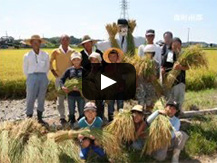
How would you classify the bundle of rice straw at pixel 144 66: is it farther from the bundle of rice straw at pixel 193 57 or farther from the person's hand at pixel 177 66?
the bundle of rice straw at pixel 193 57

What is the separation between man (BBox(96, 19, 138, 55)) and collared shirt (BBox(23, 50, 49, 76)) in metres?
1.03

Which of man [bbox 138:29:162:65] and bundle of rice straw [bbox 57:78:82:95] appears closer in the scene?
bundle of rice straw [bbox 57:78:82:95]

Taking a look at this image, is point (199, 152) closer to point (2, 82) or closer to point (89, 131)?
point (89, 131)

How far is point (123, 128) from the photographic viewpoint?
4055 mm

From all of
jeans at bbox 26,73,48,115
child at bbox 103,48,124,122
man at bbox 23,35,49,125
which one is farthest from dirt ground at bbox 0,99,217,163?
child at bbox 103,48,124,122

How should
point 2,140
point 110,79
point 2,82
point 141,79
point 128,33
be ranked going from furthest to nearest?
1. point 2,82
2. point 128,33
3. point 141,79
4. point 110,79
5. point 2,140

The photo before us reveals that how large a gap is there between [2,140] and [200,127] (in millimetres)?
3027

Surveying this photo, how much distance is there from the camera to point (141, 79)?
5.09 m

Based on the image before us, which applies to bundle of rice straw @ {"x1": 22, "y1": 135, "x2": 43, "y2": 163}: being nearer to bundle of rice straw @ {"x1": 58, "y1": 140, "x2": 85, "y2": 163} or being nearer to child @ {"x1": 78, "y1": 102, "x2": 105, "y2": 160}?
bundle of rice straw @ {"x1": 58, "y1": 140, "x2": 85, "y2": 163}

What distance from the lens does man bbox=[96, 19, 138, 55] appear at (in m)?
5.58

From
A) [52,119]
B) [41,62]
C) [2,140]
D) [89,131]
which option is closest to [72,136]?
[89,131]

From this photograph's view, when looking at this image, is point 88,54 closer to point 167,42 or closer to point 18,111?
point 167,42

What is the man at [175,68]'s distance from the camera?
5164 millimetres
